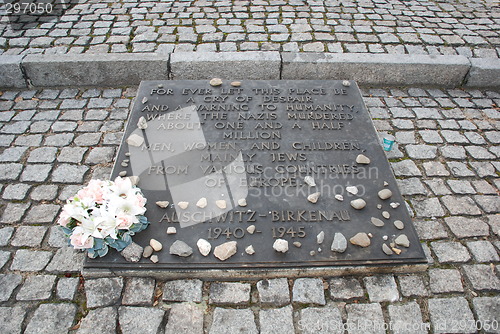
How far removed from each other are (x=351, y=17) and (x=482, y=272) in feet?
12.8

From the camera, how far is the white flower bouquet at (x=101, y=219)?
2.28m

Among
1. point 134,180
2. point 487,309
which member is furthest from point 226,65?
point 487,309

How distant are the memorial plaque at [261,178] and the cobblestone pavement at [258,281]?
213 mm

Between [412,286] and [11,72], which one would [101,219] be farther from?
[11,72]

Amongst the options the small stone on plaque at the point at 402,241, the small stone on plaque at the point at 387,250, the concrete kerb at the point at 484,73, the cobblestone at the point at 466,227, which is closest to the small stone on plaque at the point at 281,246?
the small stone on plaque at the point at 387,250

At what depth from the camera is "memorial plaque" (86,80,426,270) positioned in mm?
2369

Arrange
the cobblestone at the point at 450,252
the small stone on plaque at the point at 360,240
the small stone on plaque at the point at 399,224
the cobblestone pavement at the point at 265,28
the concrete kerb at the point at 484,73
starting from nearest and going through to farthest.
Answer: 1. the small stone on plaque at the point at 360,240
2. the small stone on plaque at the point at 399,224
3. the cobblestone at the point at 450,252
4. the concrete kerb at the point at 484,73
5. the cobblestone pavement at the point at 265,28

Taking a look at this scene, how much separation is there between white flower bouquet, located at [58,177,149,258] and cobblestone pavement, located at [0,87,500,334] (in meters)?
0.29

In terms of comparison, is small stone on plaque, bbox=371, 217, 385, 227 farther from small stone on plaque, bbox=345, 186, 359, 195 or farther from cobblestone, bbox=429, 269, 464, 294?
cobblestone, bbox=429, 269, 464, 294

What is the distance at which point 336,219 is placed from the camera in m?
2.53

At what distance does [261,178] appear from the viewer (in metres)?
2.74

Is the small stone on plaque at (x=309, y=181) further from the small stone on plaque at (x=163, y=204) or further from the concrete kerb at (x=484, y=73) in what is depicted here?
the concrete kerb at (x=484, y=73)


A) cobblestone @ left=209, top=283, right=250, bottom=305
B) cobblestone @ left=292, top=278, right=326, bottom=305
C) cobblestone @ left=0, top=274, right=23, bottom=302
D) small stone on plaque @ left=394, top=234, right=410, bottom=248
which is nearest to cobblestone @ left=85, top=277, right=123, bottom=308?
cobblestone @ left=0, top=274, right=23, bottom=302

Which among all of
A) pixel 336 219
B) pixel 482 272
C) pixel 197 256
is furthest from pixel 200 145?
pixel 482 272
